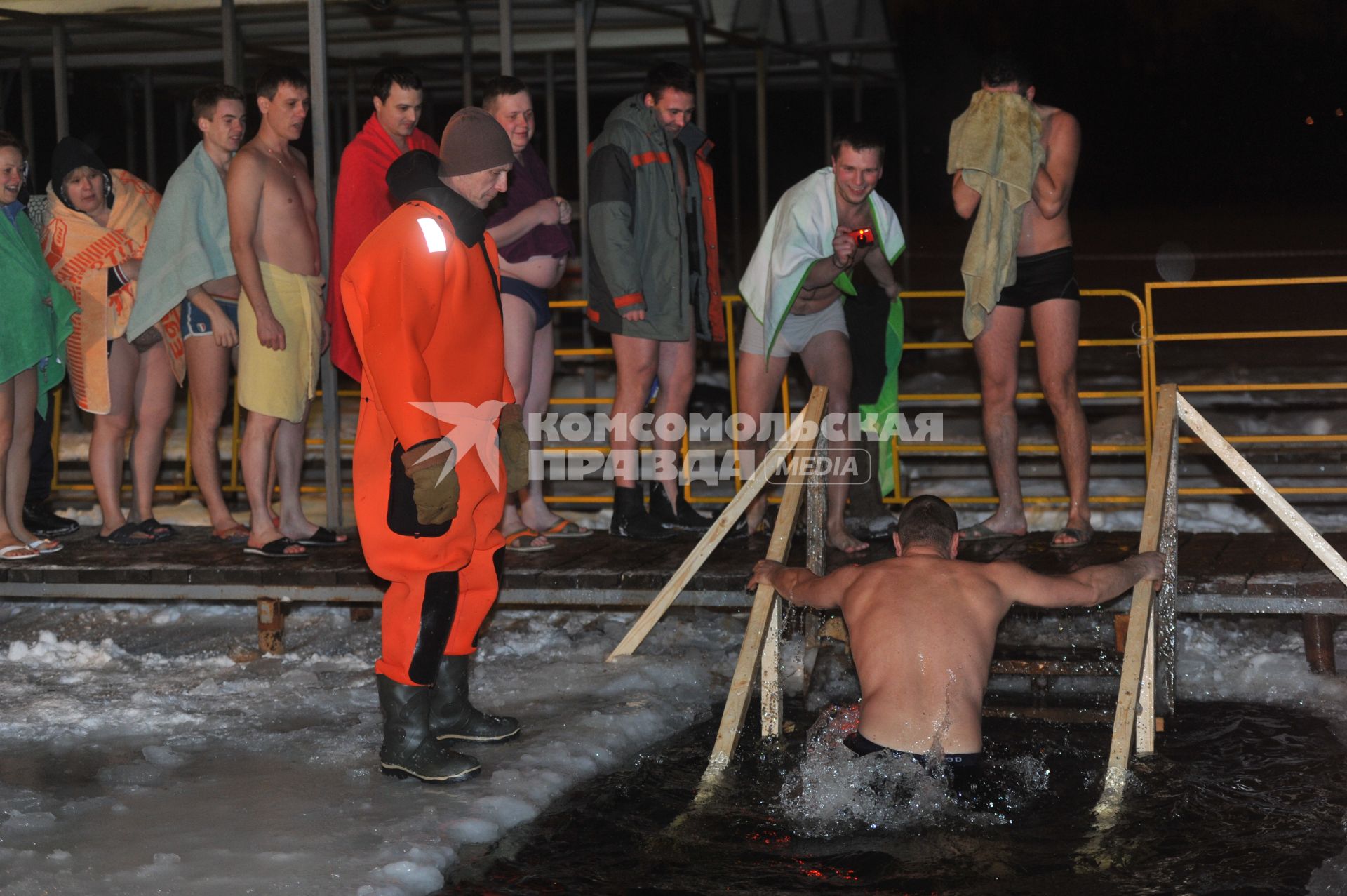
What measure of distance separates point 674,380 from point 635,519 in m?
0.67

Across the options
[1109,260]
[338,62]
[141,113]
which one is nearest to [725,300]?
[338,62]

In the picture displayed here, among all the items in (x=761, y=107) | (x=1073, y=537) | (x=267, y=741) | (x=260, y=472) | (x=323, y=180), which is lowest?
(x=267, y=741)

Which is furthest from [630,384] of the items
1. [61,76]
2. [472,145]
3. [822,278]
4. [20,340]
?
[61,76]

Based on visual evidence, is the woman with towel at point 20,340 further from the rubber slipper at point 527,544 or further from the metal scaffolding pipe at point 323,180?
the rubber slipper at point 527,544

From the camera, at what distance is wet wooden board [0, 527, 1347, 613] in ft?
18.6

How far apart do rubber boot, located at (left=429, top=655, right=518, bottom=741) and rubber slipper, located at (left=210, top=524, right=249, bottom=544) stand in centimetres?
228

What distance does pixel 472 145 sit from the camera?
4.12 meters

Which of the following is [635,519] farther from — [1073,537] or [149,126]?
[149,126]

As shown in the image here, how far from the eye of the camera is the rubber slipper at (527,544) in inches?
247

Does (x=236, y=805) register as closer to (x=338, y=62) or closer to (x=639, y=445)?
(x=639, y=445)

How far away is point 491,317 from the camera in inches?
171

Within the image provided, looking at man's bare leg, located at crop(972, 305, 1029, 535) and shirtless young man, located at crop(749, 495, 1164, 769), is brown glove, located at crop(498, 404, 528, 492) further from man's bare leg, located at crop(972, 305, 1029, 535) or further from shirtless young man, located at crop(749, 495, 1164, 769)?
man's bare leg, located at crop(972, 305, 1029, 535)

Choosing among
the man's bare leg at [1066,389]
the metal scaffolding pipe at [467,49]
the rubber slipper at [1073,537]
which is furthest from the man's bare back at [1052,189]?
the metal scaffolding pipe at [467,49]

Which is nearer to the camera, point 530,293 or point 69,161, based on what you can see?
point 530,293
